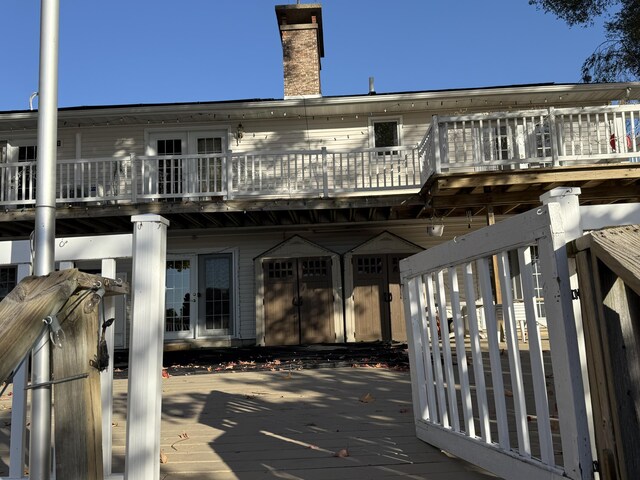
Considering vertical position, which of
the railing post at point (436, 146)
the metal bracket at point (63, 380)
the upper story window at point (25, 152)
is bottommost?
the metal bracket at point (63, 380)

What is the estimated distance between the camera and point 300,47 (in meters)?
14.2

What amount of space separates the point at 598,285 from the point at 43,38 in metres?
2.32

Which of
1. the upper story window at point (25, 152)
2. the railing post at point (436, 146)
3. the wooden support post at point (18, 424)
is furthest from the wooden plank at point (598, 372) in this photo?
the upper story window at point (25, 152)

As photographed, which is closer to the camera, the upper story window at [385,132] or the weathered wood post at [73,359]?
the weathered wood post at [73,359]

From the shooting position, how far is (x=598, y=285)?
1693 mm

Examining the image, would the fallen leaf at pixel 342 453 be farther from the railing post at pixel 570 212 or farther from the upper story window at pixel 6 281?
the upper story window at pixel 6 281

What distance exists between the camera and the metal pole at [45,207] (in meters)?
1.78

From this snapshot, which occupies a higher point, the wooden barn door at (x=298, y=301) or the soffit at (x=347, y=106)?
the soffit at (x=347, y=106)

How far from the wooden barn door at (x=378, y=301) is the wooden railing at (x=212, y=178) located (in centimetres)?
180

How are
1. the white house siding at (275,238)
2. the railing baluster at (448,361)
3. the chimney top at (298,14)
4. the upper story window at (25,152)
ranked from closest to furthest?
the railing baluster at (448,361) → the white house siding at (275,238) → the upper story window at (25,152) → the chimney top at (298,14)

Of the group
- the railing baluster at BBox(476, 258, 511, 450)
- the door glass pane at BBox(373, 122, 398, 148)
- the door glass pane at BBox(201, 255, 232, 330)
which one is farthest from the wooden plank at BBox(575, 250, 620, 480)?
the door glass pane at BBox(373, 122, 398, 148)

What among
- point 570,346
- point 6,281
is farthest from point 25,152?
point 570,346

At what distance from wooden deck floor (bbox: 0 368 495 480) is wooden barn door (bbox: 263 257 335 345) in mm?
5664

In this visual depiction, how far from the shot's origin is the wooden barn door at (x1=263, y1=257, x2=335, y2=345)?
480 inches
